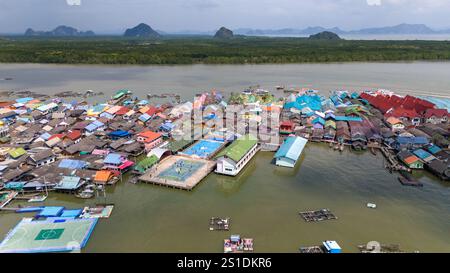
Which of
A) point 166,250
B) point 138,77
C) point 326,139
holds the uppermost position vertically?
point 138,77

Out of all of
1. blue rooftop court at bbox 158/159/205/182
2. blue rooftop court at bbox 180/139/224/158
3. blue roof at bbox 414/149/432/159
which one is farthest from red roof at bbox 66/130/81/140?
blue roof at bbox 414/149/432/159

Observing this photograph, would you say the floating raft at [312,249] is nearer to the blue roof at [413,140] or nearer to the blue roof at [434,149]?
the blue roof at [434,149]

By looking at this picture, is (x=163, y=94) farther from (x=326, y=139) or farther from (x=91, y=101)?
(x=326, y=139)

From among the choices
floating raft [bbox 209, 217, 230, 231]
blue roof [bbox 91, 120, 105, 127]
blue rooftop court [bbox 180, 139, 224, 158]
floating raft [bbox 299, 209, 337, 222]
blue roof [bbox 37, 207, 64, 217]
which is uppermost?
blue roof [bbox 91, 120, 105, 127]

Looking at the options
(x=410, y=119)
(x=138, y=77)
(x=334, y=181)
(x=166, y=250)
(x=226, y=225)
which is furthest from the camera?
(x=138, y=77)

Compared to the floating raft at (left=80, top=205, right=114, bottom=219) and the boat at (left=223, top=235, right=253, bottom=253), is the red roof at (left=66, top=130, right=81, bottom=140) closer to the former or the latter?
the floating raft at (left=80, top=205, right=114, bottom=219)

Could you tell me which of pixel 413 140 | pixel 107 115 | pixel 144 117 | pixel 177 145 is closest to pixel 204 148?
pixel 177 145

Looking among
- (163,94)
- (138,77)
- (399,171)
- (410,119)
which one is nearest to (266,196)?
(399,171)
